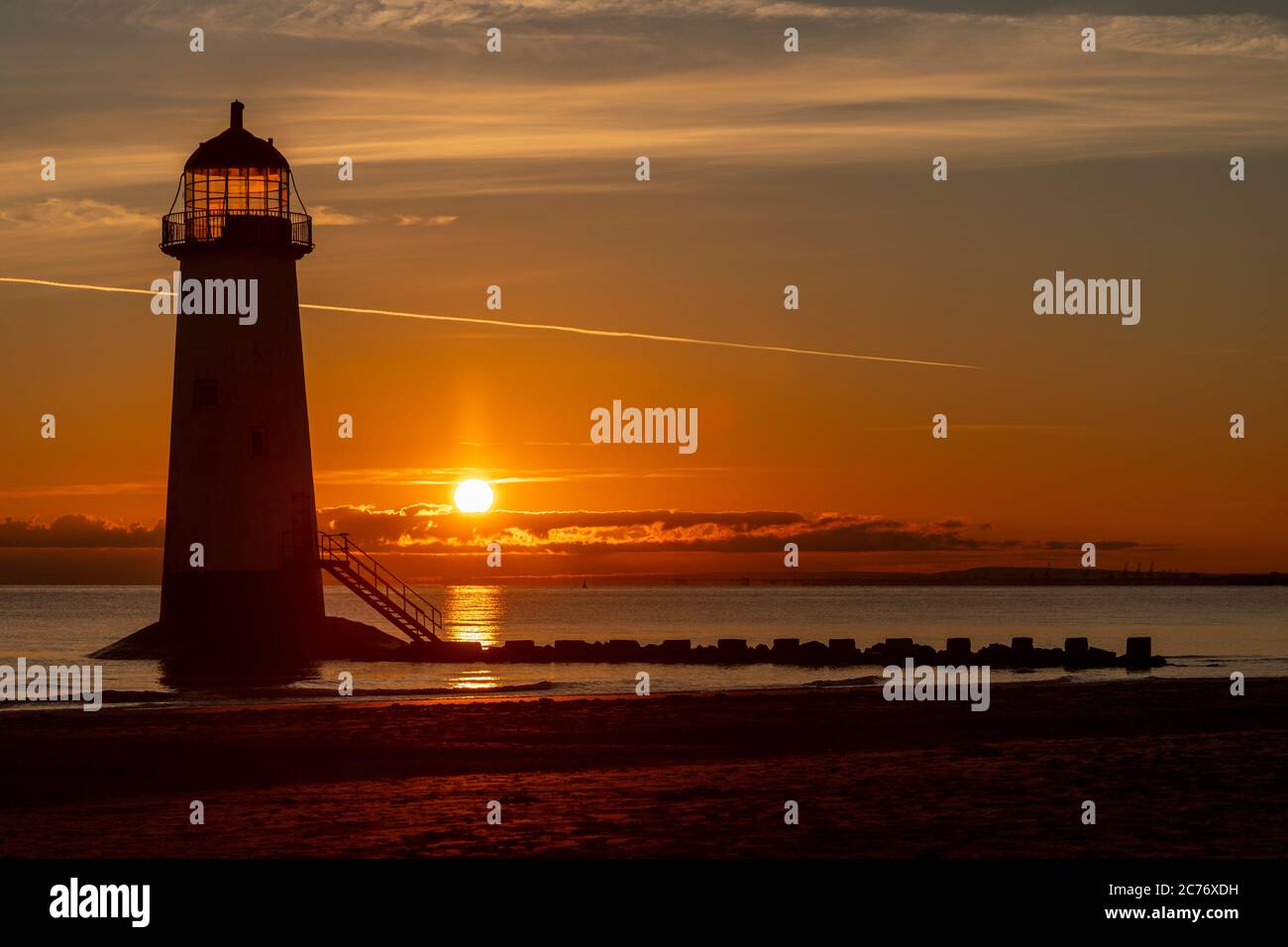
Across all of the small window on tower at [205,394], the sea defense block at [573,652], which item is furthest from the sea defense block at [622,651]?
the small window on tower at [205,394]

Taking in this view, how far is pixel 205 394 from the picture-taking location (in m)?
45.0

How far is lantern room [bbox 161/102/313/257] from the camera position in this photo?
45094 millimetres

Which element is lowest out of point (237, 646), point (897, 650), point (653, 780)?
point (653, 780)

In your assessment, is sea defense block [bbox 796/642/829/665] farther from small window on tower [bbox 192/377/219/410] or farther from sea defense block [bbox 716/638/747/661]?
small window on tower [bbox 192/377/219/410]

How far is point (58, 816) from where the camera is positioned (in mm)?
18547

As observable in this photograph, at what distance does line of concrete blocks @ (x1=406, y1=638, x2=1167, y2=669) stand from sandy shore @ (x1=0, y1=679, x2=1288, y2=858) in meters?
18.1

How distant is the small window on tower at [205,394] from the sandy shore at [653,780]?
529 inches

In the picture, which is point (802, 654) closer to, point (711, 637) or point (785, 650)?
point (785, 650)

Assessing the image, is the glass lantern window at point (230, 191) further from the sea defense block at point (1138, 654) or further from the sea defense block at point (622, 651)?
the sea defense block at point (1138, 654)

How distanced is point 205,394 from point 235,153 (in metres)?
6.93

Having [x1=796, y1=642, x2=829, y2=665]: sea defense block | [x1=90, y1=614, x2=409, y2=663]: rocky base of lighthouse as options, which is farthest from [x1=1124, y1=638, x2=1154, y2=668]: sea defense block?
[x1=90, y1=614, x2=409, y2=663]: rocky base of lighthouse

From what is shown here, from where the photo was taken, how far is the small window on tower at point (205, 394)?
44.9m

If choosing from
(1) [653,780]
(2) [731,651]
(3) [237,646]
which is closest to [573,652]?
(2) [731,651]
